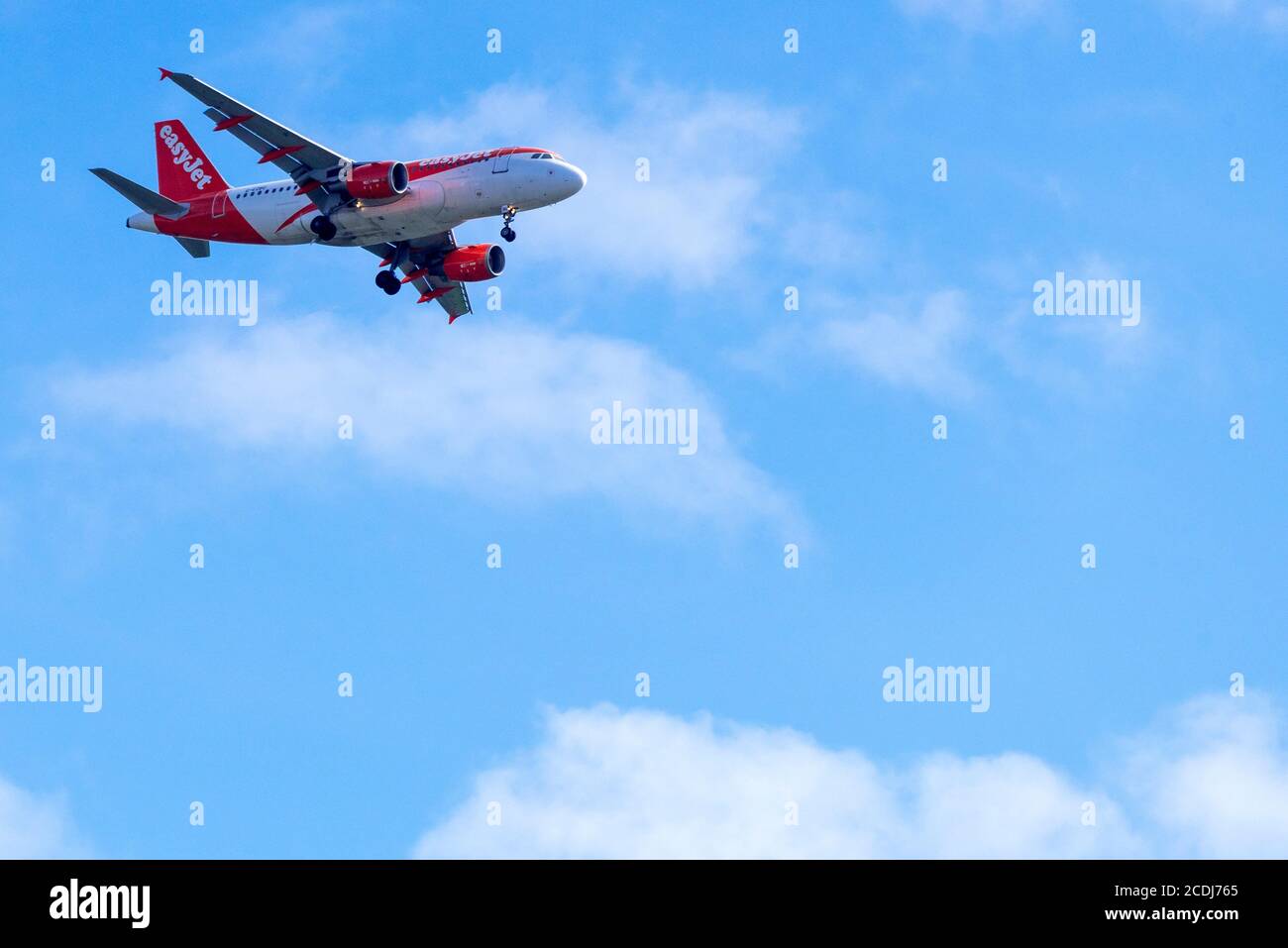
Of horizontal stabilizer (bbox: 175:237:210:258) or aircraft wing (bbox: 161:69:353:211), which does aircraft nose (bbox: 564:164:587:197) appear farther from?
horizontal stabilizer (bbox: 175:237:210:258)

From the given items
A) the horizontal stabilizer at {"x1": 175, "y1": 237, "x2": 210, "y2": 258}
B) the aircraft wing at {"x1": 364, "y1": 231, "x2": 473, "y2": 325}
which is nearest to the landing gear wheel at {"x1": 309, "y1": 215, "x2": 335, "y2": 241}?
the aircraft wing at {"x1": 364, "y1": 231, "x2": 473, "y2": 325}

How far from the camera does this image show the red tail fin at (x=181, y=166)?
85.8m

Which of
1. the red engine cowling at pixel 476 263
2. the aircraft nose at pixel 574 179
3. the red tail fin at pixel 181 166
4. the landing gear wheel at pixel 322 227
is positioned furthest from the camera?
the red tail fin at pixel 181 166

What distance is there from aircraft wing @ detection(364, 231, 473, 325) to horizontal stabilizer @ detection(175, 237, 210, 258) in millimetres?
7638

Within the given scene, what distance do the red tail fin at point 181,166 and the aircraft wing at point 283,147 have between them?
8838 mm

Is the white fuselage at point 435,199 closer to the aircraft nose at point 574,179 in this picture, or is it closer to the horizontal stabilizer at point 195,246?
the aircraft nose at point 574,179

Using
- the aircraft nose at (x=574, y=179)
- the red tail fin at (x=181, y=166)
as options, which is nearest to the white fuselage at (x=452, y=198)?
the aircraft nose at (x=574, y=179)

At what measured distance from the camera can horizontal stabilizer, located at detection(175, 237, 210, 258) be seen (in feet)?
273

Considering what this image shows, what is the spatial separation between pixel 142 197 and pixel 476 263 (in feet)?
51.4

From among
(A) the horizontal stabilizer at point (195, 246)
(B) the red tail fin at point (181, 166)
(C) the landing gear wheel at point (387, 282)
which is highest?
(B) the red tail fin at point (181, 166)

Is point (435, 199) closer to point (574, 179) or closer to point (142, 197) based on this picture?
point (574, 179)
